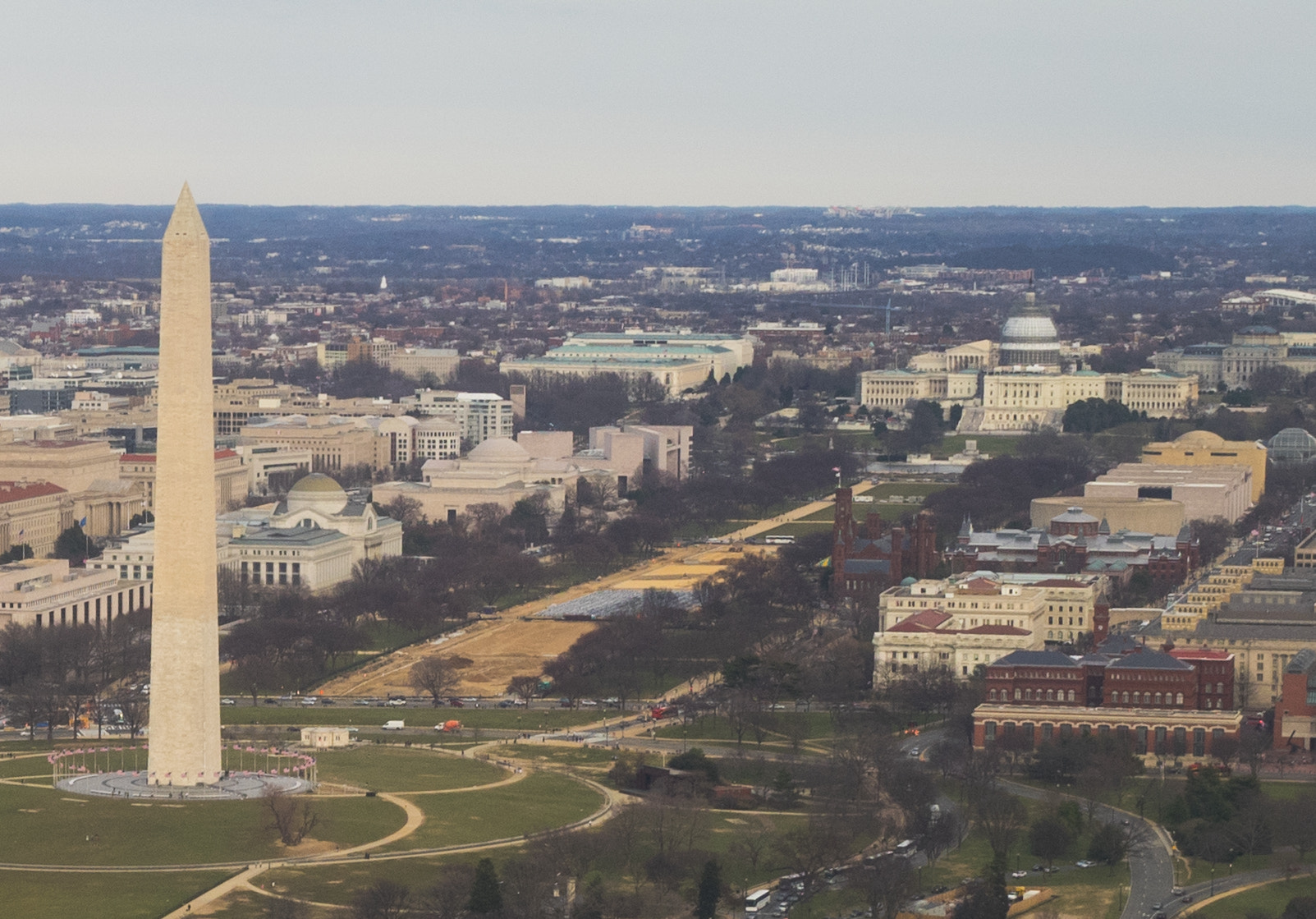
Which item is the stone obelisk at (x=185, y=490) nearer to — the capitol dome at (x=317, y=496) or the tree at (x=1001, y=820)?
the tree at (x=1001, y=820)

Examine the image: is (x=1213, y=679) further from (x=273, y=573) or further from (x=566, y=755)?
(x=273, y=573)

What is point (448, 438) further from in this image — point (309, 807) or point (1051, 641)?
point (309, 807)

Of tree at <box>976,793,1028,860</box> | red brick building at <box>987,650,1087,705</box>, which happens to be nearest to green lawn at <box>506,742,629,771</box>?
tree at <box>976,793,1028,860</box>

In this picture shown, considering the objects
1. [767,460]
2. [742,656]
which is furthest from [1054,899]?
[767,460]

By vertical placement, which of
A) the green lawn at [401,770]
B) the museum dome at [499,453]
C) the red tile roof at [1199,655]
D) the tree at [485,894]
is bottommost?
the museum dome at [499,453]

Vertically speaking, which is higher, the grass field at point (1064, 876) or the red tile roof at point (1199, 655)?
the red tile roof at point (1199, 655)

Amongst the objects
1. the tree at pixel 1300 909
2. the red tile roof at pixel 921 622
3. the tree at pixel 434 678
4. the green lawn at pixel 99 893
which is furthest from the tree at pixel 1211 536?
the green lawn at pixel 99 893

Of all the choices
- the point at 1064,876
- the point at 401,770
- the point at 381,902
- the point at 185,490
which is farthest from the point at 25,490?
the point at 381,902
